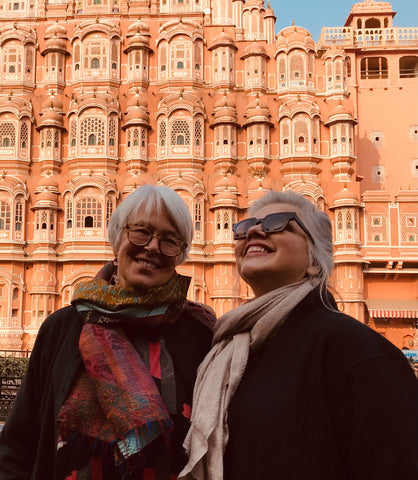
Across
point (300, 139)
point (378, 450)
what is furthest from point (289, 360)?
point (300, 139)

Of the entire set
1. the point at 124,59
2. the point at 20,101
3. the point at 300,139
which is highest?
the point at 124,59

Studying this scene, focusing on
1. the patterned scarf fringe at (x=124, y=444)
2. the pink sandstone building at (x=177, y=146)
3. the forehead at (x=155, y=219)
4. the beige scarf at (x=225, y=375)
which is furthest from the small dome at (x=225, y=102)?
the patterned scarf fringe at (x=124, y=444)

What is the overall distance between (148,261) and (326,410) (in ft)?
3.89

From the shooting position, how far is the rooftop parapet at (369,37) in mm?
31344

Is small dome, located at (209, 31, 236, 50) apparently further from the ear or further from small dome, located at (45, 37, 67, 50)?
the ear

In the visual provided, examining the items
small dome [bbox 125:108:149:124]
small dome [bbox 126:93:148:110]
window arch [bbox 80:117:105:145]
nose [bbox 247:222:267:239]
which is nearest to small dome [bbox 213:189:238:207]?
small dome [bbox 125:108:149:124]

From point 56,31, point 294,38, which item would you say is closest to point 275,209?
point 294,38

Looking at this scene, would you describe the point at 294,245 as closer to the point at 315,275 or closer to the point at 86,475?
the point at 315,275

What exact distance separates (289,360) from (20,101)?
28.3 m

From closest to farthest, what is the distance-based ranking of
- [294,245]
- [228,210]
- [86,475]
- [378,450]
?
1. [378,450]
2. [86,475]
3. [294,245]
4. [228,210]

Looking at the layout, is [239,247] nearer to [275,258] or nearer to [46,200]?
[275,258]

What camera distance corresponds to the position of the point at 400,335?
2653 cm

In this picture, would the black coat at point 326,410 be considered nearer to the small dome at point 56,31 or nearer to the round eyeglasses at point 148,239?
the round eyeglasses at point 148,239

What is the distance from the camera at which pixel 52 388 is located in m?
2.57
